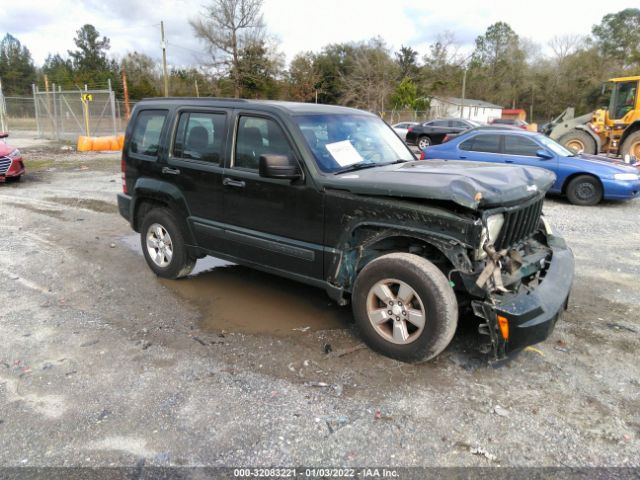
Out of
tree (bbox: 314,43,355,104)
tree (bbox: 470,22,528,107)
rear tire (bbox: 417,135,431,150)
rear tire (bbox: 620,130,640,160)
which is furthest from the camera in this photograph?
tree (bbox: 470,22,528,107)

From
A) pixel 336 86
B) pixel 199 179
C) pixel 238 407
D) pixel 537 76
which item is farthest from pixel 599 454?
pixel 537 76

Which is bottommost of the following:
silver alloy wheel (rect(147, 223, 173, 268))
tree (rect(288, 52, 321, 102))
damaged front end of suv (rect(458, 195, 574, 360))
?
silver alloy wheel (rect(147, 223, 173, 268))

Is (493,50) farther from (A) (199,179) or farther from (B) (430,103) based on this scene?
(A) (199,179)

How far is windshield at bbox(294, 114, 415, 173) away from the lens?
163 inches

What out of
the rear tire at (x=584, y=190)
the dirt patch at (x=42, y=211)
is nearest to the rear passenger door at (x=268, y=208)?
the dirt patch at (x=42, y=211)

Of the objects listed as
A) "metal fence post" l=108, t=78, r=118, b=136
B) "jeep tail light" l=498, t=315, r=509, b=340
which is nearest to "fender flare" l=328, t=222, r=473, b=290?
"jeep tail light" l=498, t=315, r=509, b=340

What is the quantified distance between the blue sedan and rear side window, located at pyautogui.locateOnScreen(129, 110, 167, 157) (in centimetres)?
A: 575

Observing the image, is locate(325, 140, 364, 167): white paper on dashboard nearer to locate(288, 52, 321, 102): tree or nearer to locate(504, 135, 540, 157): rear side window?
locate(504, 135, 540, 157): rear side window

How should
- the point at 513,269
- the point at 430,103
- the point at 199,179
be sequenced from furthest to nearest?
the point at 430,103, the point at 199,179, the point at 513,269

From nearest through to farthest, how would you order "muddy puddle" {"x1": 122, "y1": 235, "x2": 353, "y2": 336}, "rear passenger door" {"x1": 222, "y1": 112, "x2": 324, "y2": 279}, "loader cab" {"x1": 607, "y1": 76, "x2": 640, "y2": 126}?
"rear passenger door" {"x1": 222, "y1": 112, "x2": 324, "y2": 279}
"muddy puddle" {"x1": 122, "y1": 235, "x2": 353, "y2": 336}
"loader cab" {"x1": 607, "y1": 76, "x2": 640, "y2": 126}

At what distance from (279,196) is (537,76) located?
6619 cm

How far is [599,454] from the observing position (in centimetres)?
270

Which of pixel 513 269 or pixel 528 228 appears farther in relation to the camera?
pixel 528 228

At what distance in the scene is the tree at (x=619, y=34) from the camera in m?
57.9
